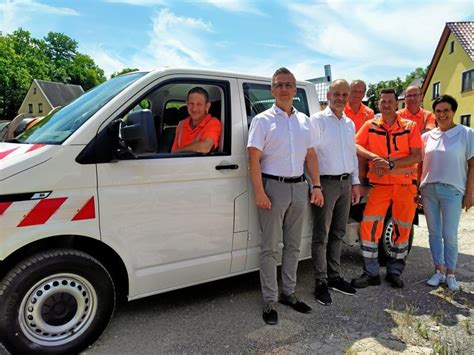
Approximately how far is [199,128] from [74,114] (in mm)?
1021

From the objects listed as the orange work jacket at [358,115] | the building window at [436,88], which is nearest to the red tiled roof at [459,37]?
the building window at [436,88]

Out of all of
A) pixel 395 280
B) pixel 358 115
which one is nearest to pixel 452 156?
pixel 358 115

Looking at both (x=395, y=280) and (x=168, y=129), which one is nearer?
(x=168, y=129)

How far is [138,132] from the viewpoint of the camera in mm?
2826

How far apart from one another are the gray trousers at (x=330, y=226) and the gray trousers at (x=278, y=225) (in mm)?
490

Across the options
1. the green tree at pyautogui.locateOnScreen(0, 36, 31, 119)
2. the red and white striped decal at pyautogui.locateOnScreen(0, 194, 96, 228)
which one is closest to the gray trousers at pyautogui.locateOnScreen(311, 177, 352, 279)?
A: the red and white striped decal at pyautogui.locateOnScreen(0, 194, 96, 228)

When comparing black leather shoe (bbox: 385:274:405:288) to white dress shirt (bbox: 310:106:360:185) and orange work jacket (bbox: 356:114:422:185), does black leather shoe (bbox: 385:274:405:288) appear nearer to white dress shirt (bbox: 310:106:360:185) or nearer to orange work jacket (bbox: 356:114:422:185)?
orange work jacket (bbox: 356:114:422:185)

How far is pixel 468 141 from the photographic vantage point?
4.31 metres

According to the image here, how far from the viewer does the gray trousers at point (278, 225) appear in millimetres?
3486

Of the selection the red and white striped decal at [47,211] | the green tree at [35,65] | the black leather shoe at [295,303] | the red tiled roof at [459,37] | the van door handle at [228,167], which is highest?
the green tree at [35,65]

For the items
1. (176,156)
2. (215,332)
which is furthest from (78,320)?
(176,156)

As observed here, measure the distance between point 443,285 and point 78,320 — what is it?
369 centimetres

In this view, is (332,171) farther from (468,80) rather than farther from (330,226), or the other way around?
(468,80)

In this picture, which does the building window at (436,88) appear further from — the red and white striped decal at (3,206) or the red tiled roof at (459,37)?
the red and white striped decal at (3,206)
